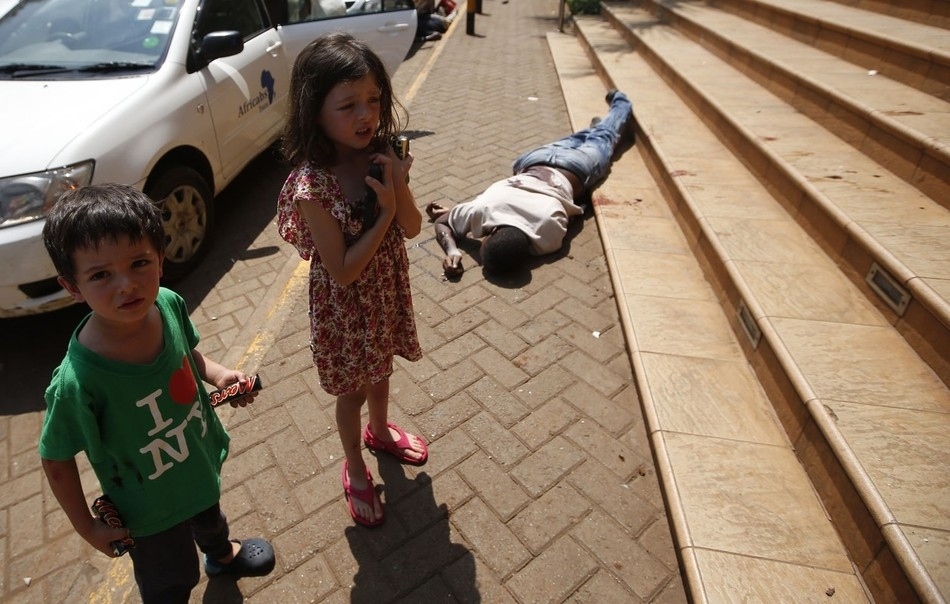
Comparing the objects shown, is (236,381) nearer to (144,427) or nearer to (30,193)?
(144,427)

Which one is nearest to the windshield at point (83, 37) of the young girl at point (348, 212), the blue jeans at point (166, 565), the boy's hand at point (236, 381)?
the young girl at point (348, 212)

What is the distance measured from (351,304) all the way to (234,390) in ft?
1.58

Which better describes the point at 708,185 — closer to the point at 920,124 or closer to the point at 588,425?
the point at 920,124

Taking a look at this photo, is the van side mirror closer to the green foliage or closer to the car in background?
the car in background

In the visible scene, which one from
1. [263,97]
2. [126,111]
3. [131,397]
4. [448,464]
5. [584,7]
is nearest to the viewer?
[131,397]

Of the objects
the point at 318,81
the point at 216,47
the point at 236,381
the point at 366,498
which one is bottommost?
the point at 366,498

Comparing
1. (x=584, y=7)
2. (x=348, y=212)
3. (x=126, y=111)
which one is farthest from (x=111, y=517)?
(x=584, y=7)

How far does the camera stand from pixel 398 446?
8.41 feet

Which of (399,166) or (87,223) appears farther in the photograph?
(399,166)

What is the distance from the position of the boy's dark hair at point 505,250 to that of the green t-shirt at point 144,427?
239cm

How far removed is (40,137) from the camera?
→ 2918 millimetres

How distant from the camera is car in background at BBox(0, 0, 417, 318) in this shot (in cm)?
284

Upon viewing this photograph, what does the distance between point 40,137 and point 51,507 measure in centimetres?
194

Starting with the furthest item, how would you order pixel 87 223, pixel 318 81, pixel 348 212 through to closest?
pixel 348 212
pixel 318 81
pixel 87 223
